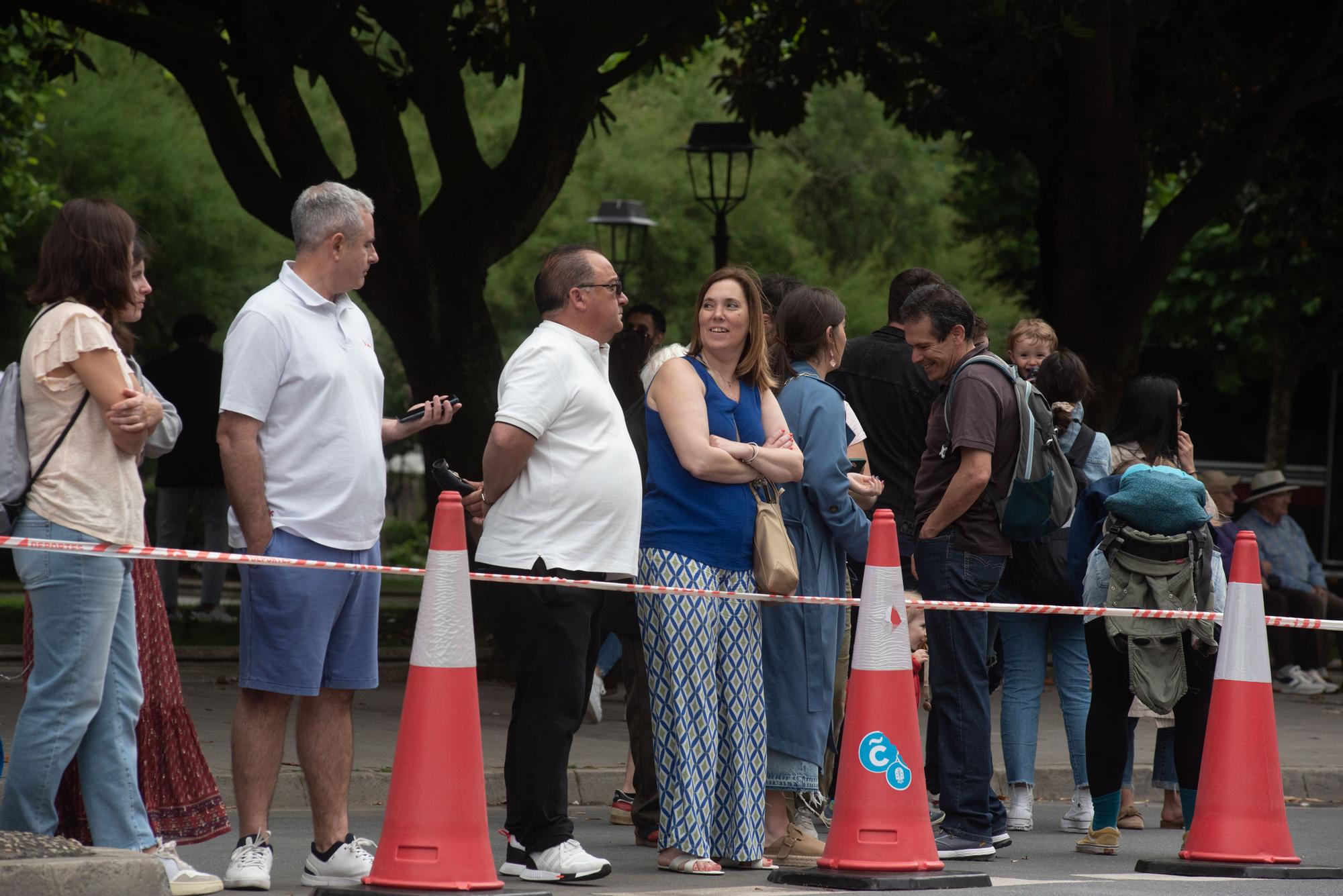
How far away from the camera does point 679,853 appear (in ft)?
19.5

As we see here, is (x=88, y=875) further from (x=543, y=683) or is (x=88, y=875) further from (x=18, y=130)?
(x=18, y=130)

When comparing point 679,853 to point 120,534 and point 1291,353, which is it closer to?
point 120,534

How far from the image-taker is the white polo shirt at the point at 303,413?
17.4ft

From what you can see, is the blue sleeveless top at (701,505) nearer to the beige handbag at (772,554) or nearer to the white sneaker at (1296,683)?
the beige handbag at (772,554)

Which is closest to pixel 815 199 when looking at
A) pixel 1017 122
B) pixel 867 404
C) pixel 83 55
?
pixel 1017 122

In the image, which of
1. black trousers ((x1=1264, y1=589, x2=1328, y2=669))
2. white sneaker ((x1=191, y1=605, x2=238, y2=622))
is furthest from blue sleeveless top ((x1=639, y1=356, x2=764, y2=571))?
black trousers ((x1=1264, y1=589, x2=1328, y2=669))

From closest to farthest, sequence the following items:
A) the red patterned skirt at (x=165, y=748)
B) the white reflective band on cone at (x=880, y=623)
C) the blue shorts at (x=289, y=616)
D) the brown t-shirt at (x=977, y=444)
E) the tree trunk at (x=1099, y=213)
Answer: the blue shorts at (x=289, y=616)
the red patterned skirt at (x=165, y=748)
the white reflective band on cone at (x=880, y=623)
the brown t-shirt at (x=977, y=444)
the tree trunk at (x=1099, y=213)

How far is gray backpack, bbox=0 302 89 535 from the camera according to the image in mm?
4848

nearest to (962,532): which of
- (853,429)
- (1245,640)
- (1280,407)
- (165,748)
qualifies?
(853,429)

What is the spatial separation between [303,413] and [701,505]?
4.45ft

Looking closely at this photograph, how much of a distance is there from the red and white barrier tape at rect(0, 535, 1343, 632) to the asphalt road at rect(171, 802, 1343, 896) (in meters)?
0.86

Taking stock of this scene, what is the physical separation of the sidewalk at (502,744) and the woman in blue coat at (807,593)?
1.32 meters

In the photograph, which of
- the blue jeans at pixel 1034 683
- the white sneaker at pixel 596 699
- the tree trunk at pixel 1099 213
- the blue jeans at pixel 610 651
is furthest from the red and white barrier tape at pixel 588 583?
the tree trunk at pixel 1099 213

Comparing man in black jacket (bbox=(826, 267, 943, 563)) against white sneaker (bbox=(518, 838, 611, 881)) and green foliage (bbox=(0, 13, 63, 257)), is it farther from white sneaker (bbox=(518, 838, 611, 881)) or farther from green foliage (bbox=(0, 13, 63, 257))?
green foliage (bbox=(0, 13, 63, 257))
